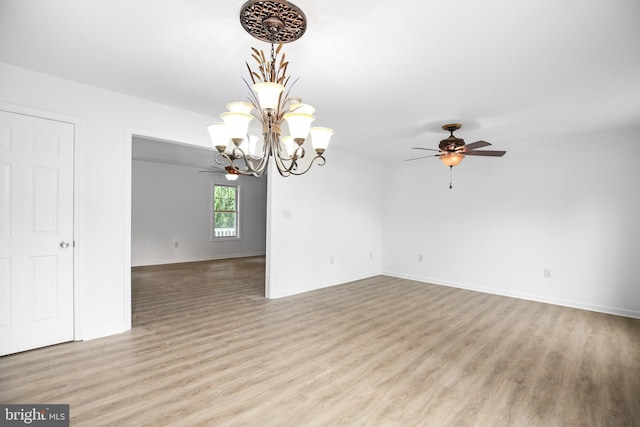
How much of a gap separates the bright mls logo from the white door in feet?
3.40

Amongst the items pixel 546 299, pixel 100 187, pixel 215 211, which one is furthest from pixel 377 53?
pixel 215 211

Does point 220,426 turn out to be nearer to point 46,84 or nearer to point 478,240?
point 46,84

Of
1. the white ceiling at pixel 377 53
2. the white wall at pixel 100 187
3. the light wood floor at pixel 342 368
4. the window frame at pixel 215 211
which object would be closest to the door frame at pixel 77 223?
the white wall at pixel 100 187

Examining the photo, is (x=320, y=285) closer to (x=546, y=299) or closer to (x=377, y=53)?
(x=546, y=299)

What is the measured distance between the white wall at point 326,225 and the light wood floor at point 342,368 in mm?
865

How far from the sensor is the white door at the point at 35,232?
272cm

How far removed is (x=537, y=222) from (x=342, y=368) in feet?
13.8

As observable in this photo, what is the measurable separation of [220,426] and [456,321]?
10.1 feet

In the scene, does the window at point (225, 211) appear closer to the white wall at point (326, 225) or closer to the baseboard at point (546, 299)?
→ the white wall at point (326, 225)

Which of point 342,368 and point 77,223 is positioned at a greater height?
point 77,223

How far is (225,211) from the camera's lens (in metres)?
9.18

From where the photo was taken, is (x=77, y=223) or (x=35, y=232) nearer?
(x=35, y=232)

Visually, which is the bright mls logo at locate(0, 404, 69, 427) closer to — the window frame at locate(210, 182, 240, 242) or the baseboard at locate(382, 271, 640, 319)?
the baseboard at locate(382, 271, 640, 319)

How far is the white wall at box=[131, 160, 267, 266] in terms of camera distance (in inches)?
301
